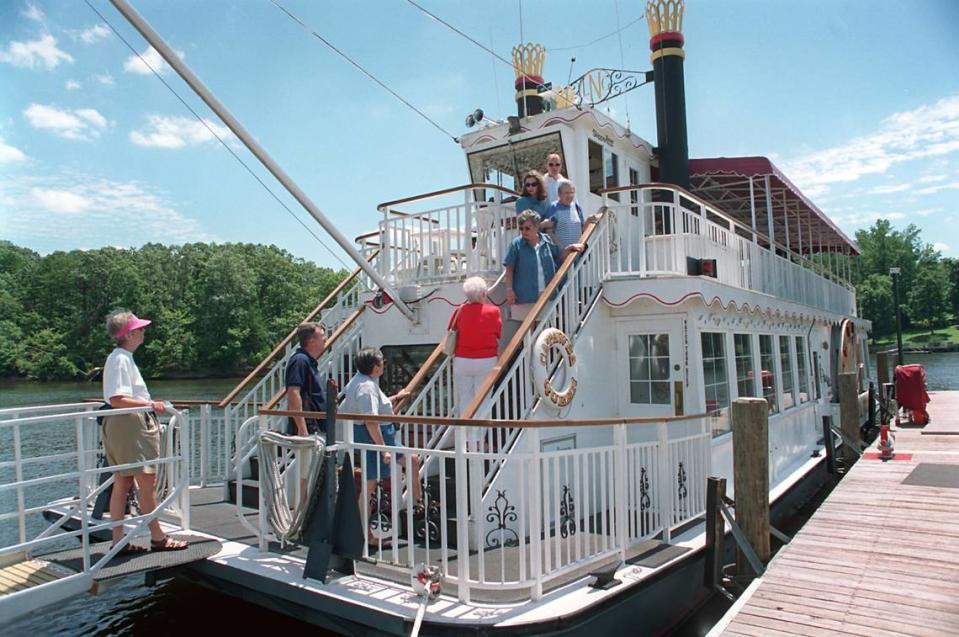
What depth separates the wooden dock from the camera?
Answer: 451 cm

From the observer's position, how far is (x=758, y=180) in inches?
477

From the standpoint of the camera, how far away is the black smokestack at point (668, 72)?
1147 cm

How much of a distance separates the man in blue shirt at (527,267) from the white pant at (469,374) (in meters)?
1.06

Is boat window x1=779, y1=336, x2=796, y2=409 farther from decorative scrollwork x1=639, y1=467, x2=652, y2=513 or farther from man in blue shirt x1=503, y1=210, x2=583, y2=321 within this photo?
decorative scrollwork x1=639, y1=467, x2=652, y2=513

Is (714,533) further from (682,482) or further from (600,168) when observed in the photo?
(600,168)

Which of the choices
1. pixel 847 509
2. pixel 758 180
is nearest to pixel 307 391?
pixel 847 509

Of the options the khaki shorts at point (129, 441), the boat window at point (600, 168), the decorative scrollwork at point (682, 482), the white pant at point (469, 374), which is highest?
the boat window at point (600, 168)

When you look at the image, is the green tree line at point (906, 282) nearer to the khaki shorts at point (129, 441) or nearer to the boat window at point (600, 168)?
the boat window at point (600, 168)

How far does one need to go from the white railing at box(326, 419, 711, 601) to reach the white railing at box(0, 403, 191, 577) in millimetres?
1043

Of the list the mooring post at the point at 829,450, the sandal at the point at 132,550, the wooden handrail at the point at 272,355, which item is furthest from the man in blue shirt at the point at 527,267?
the mooring post at the point at 829,450

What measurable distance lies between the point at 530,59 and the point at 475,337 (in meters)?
8.63

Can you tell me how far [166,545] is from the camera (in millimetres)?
4949

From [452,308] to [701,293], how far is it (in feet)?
9.12

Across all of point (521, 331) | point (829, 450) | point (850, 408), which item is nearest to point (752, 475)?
point (521, 331)
